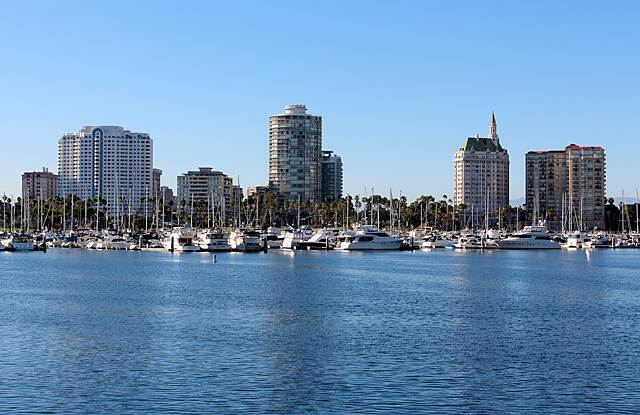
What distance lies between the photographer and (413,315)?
2744 inches

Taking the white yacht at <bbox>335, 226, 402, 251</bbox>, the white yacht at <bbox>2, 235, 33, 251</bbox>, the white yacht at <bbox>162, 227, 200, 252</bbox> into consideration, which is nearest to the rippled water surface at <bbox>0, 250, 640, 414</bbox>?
the white yacht at <bbox>162, 227, 200, 252</bbox>

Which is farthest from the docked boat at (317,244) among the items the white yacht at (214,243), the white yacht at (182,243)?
the white yacht at (182,243)

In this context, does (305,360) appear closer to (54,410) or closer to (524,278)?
(54,410)

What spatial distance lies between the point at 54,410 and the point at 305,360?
14935 mm

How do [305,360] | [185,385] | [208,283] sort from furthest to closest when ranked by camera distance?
1. [208,283]
2. [305,360]
3. [185,385]

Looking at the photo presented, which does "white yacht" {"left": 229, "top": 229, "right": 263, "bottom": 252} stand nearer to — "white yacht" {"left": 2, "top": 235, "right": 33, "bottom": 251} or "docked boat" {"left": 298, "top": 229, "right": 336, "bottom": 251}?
Answer: "docked boat" {"left": 298, "top": 229, "right": 336, "bottom": 251}

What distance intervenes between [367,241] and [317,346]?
451ft

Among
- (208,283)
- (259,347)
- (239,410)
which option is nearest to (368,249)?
(208,283)

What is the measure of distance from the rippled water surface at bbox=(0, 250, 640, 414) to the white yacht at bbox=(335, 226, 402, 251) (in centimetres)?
8525

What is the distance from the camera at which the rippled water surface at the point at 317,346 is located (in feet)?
133

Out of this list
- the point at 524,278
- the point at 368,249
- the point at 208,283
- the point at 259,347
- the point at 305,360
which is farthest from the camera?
the point at 368,249

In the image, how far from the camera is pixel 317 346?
54.1 meters

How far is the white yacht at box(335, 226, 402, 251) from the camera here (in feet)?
625

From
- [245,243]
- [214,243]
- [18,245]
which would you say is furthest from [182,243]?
[18,245]
